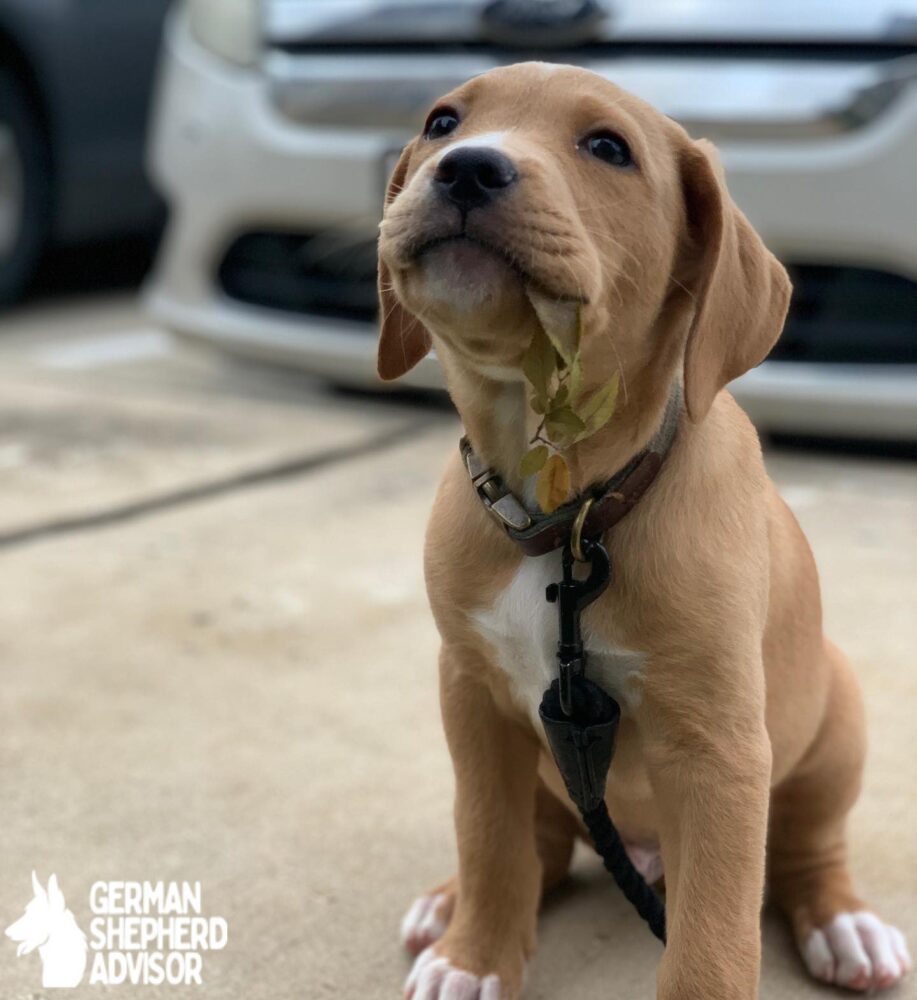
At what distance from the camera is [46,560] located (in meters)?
3.78

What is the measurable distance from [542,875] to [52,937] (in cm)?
74

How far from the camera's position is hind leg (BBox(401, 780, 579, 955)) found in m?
2.23

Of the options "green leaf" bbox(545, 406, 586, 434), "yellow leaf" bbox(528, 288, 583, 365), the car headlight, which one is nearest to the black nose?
"yellow leaf" bbox(528, 288, 583, 365)

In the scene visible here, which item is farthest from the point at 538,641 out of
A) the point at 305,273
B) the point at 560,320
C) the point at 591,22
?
the point at 305,273

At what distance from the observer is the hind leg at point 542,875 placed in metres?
2.23

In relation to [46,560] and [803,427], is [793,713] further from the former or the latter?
[803,427]

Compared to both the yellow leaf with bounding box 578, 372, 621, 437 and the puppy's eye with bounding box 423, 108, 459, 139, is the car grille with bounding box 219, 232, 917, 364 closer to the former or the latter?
the puppy's eye with bounding box 423, 108, 459, 139

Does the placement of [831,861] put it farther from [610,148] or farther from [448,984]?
[610,148]

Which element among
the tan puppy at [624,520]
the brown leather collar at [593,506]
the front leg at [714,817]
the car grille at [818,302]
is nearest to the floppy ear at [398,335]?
the tan puppy at [624,520]

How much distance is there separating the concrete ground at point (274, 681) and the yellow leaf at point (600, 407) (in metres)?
0.84

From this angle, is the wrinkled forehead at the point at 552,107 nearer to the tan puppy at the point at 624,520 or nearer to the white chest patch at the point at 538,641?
the tan puppy at the point at 624,520

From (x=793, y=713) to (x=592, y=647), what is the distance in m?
0.39

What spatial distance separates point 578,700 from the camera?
6.11 ft

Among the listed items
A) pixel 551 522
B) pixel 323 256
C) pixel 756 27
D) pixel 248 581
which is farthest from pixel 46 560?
pixel 756 27
